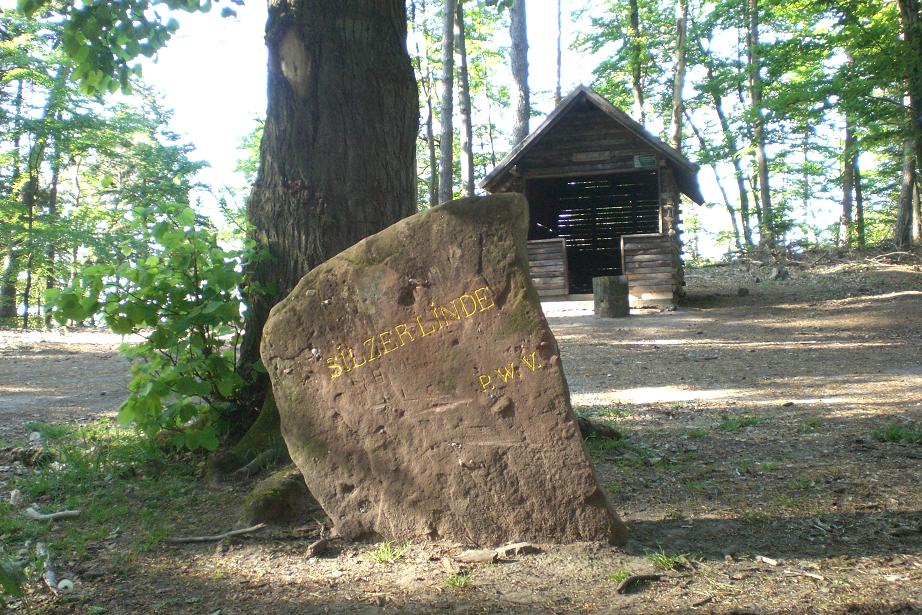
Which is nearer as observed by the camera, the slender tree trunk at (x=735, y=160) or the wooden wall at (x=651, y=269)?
the wooden wall at (x=651, y=269)

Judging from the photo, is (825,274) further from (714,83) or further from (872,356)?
(872,356)

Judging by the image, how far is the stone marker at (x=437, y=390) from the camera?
3.24m

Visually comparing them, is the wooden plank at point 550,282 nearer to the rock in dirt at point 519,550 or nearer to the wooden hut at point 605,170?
the wooden hut at point 605,170

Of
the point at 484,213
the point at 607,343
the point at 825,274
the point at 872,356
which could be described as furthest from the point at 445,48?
the point at 484,213

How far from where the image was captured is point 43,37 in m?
20.5

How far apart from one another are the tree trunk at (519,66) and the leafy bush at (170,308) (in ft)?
49.4

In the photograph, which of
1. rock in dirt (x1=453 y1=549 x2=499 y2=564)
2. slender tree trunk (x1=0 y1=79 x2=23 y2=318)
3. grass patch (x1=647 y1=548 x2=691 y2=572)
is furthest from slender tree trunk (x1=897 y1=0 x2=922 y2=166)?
slender tree trunk (x1=0 y1=79 x2=23 y2=318)

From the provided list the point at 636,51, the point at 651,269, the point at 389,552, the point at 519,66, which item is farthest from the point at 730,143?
the point at 389,552

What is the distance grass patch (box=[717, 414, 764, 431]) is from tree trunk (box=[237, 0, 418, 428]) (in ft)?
9.95

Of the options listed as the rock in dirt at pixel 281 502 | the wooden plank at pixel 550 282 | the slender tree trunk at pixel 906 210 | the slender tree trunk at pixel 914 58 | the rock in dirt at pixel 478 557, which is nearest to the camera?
the rock in dirt at pixel 478 557

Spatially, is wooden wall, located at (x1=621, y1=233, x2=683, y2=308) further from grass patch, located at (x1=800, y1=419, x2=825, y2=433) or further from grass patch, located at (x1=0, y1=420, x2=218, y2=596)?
grass patch, located at (x1=0, y1=420, x2=218, y2=596)

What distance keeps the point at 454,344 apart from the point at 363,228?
177cm

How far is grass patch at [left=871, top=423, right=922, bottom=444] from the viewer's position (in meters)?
4.93

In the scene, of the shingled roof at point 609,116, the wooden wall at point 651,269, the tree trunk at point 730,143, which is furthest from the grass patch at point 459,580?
the tree trunk at point 730,143
